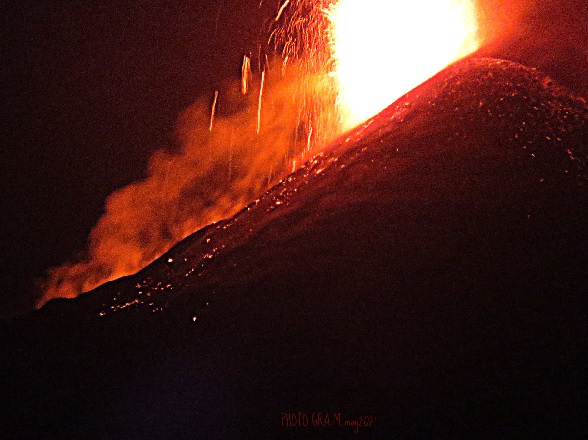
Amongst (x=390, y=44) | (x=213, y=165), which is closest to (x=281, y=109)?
(x=213, y=165)

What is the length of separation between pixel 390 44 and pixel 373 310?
4.12 feet

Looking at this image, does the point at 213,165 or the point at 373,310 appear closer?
the point at 373,310

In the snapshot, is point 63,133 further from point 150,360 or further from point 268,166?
point 150,360

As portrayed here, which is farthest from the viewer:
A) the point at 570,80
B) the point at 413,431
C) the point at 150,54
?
the point at 150,54

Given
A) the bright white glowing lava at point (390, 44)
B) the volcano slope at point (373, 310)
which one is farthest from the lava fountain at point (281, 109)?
the volcano slope at point (373, 310)

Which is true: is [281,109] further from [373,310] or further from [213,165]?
[373,310]

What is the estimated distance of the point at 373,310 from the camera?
65.3 inches

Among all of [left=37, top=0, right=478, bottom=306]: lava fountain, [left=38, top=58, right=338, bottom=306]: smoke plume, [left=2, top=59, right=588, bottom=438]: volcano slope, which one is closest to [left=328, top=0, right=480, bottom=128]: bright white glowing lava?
[left=37, top=0, right=478, bottom=306]: lava fountain

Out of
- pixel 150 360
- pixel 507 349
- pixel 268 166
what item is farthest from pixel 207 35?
pixel 507 349

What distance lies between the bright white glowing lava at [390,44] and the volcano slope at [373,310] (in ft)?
0.93

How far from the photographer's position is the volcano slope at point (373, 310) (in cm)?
157

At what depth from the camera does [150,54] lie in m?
2.34

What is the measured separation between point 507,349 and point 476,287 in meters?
0.22

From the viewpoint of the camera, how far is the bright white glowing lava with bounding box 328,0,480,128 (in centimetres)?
209
